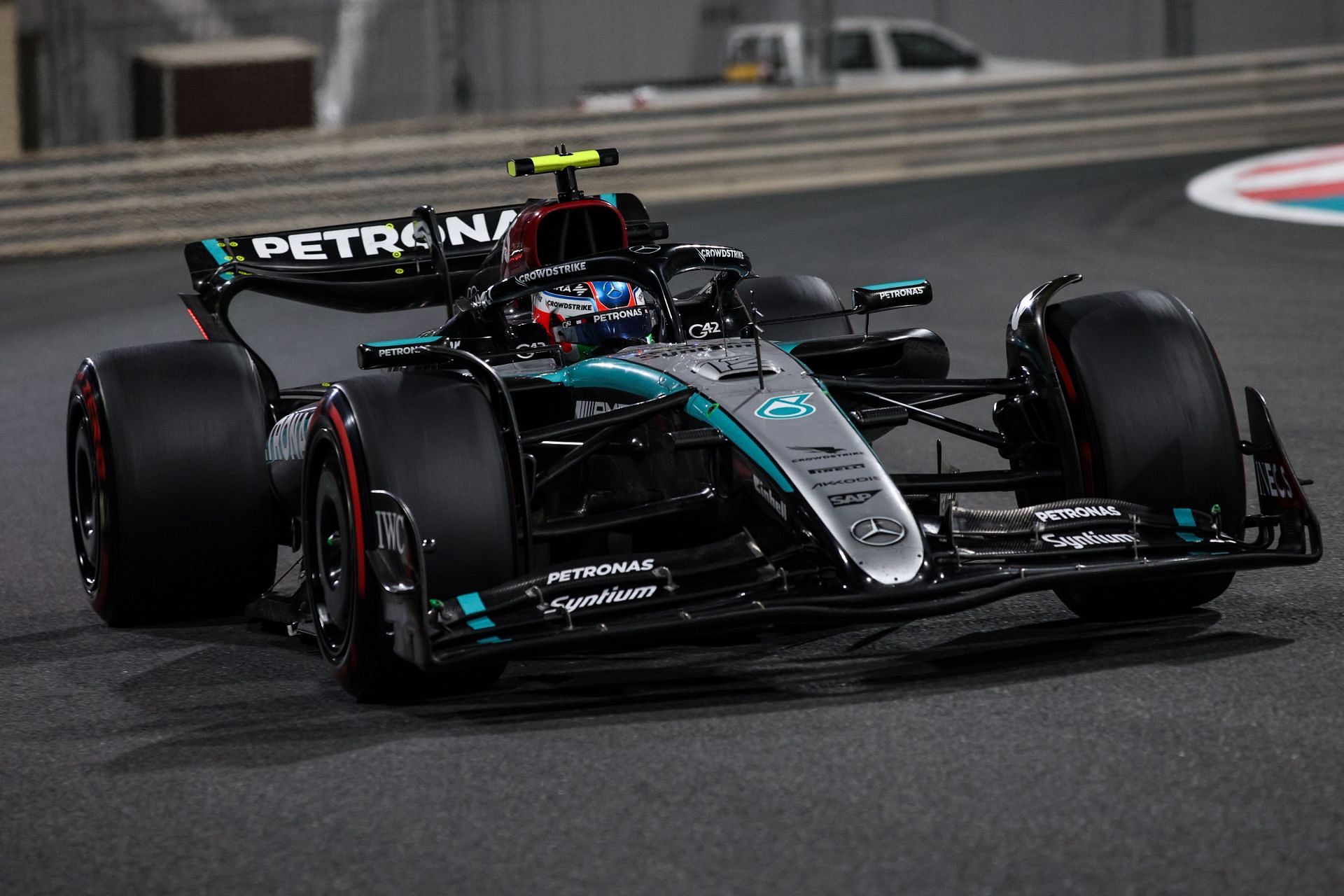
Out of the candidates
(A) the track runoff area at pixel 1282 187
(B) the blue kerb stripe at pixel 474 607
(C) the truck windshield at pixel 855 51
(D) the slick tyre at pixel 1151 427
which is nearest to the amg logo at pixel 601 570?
(B) the blue kerb stripe at pixel 474 607

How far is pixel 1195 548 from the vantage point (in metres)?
5.24

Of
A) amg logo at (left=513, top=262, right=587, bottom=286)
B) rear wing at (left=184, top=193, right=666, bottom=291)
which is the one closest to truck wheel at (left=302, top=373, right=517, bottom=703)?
amg logo at (left=513, top=262, right=587, bottom=286)

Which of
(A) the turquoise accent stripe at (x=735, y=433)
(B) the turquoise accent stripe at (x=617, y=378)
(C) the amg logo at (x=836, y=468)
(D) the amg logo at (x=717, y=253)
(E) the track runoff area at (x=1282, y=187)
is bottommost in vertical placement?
(C) the amg logo at (x=836, y=468)

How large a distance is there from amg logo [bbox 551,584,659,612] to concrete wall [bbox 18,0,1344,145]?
13.9m

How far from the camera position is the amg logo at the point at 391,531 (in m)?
5.02

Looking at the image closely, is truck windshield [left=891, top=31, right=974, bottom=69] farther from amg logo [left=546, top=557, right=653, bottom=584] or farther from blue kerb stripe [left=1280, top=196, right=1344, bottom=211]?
amg logo [left=546, top=557, right=653, bottom=584]

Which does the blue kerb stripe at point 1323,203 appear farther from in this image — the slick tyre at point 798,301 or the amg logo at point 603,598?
the amg logo at point 603,598

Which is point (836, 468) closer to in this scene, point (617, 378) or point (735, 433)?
point (735, 433)

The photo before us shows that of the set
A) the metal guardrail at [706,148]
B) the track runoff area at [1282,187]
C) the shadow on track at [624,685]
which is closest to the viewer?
the shadow on track at [624,685]

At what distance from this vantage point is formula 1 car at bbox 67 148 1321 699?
197 inches

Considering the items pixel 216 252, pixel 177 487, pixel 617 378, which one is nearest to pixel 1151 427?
pixel 617 378

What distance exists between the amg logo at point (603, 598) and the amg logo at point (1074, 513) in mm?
1073

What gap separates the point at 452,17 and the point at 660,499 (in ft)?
40.9

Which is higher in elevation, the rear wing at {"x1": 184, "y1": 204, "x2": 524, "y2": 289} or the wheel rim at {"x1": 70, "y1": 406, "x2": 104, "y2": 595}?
the rear wing at {"x1": 184, "y1": 204, "x2": 524, "y2": 289}
